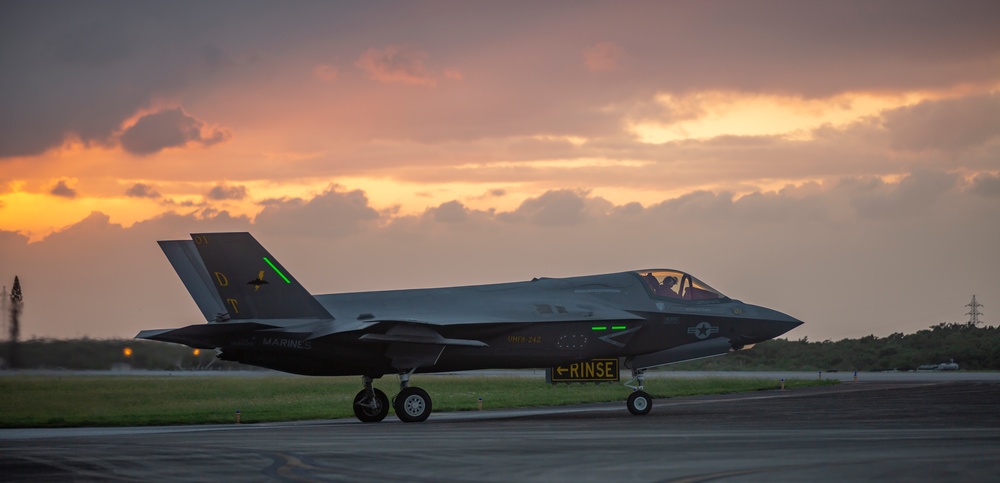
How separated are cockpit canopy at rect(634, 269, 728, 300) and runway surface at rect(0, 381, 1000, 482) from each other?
289cm

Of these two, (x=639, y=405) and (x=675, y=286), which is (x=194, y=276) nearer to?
(x=639, y=405)

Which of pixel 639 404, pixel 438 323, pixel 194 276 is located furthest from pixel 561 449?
pixel 194 276

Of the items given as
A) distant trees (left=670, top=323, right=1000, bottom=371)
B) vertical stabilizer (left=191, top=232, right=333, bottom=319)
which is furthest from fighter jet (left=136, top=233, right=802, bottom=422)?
distant trees (left=670, top=323, right=1000, bottom=371)

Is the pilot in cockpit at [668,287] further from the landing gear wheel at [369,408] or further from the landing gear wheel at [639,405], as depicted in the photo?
the landing gear wheel at [369,408]

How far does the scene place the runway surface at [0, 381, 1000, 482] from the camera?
45.1ft

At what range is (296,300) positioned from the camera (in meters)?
24.9

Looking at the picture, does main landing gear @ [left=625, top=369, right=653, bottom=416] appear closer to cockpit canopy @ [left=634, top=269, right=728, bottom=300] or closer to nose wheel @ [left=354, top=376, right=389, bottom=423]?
cockpit canopy @ [left=634, top=269, right=728, bottom=300]

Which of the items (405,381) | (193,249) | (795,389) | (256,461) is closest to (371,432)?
(405,381)

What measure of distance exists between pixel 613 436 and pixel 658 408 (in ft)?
35.2

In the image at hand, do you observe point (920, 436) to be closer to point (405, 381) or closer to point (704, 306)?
point (704, 306)

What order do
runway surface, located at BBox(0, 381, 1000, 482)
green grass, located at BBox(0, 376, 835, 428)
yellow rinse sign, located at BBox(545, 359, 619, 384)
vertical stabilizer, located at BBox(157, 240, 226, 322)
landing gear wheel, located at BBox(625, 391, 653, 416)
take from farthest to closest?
green grass, located at BBox(0, 376, 835, 428) < vertical stabilizer, located at BBox(157, 240, 226, 322) < yellow rinse sign, located at BBox(545, 359, 619, 384) < landing gear wheel, located at BBox(625, 391, 653, 416) < runway surface, located at BBox(0, 381, 1000, 482)

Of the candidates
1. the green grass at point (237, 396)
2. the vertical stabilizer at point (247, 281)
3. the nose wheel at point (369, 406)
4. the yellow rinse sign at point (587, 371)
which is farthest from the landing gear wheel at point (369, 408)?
the yellow rinse sign at point (587, 371)

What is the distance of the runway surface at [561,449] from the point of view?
45.1 feet

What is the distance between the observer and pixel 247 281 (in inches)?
971
